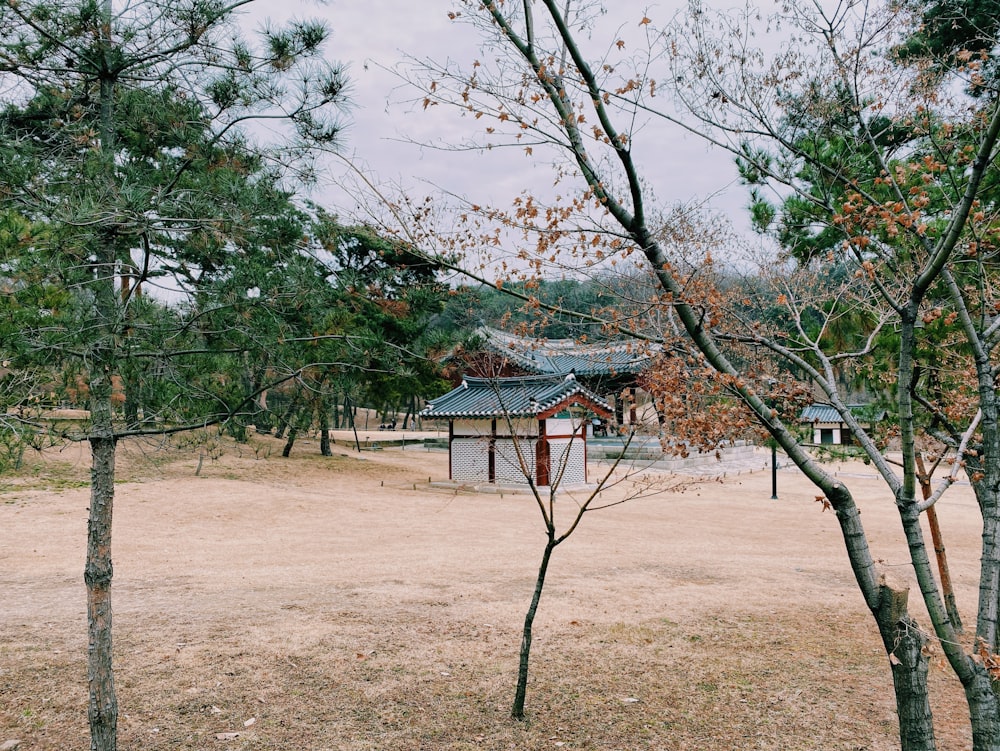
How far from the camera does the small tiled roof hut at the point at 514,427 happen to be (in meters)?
17.4

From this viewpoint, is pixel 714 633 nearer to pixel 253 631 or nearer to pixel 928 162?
pixel 253 631

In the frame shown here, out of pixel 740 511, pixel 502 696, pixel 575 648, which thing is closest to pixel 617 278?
pixel 502 696

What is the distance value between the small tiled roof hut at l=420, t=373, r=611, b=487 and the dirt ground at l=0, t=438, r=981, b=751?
5637mm

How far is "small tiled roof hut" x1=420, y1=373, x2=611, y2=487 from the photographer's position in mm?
17406

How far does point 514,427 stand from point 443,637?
474 inches

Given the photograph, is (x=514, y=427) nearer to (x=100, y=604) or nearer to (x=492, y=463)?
(x=492, y=463)

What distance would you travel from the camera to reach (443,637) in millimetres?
5480

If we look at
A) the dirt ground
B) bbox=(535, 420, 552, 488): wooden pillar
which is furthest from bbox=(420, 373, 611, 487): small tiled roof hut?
the dirt ground

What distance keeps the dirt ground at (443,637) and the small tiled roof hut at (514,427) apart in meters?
5.64

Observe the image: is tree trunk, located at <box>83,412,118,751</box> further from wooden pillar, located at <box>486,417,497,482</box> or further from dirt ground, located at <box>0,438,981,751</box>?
wooden pillar, located at <box>486,417,497,482</box>

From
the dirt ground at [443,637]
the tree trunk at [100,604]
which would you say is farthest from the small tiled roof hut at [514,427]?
the tree trunk at [100,604]

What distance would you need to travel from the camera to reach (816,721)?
4027mm

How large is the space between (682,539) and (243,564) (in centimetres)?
699

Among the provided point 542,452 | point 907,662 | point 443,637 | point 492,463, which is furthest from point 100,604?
point 492,463
